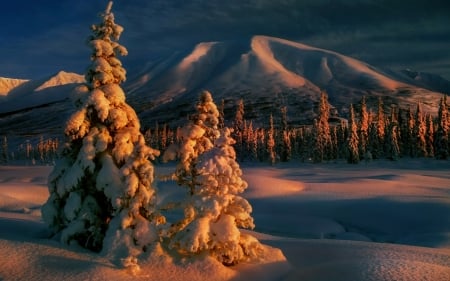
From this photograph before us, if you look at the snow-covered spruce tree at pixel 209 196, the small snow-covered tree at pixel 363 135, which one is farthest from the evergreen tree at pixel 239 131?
the snow-covered spruce tree at pixel 209 196

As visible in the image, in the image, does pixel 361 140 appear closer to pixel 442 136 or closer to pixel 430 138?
pixel 430 138

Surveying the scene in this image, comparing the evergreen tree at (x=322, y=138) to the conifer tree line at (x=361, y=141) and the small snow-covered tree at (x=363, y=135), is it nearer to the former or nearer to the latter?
the conifer tree line at (x=361, y=141)

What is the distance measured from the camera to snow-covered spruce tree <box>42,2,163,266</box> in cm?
1641

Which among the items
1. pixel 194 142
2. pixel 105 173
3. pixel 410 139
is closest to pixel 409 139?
pixel 410 139

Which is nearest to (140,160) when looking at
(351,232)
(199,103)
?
(199,103)

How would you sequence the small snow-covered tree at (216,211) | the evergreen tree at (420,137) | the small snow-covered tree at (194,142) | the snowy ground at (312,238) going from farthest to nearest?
1. the evergreen tree at (420,137)
2. the small snow-covered tree at (194,142)
3. the small snow-covered tree at (216,211)
4. the snowy ground at (312,238)

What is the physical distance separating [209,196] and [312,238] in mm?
18389

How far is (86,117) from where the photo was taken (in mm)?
17609

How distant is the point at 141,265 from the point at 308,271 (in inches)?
255

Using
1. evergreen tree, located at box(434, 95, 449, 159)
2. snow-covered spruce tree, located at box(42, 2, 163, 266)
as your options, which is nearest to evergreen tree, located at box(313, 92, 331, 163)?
evergreen tree, located at box(434, 95, 449, 159)

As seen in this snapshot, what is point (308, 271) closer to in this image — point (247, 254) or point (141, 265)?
point (247, 254)

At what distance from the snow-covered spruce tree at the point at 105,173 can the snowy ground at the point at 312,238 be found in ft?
2.79

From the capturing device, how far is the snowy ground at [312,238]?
51.0 ft

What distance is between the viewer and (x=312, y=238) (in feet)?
109
